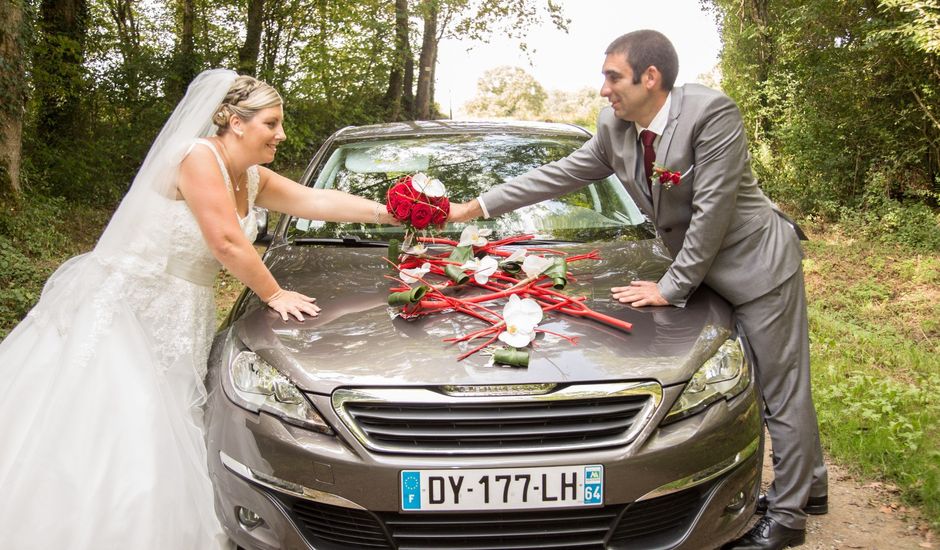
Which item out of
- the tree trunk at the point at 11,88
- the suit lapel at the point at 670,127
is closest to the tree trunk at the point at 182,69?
the tree trunk at the point at 11,88

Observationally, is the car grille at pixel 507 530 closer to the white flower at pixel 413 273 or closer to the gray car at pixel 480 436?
the gray car at pixel 480 436

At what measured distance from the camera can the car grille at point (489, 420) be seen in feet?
7.19

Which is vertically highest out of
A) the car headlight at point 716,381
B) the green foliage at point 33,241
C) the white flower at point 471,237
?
the white flower at point 471,237

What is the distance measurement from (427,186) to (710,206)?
108 centimetres

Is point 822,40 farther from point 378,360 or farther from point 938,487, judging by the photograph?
point 378,360

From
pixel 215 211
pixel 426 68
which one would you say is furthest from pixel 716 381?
pixel 426 68

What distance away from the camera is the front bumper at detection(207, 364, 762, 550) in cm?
218

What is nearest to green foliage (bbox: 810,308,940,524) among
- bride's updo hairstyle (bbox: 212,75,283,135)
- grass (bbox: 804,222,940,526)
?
grass (bbox: 804,222,940,526)

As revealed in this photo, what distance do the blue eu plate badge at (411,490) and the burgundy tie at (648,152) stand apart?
1389 millimetres

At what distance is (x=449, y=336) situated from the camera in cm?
244

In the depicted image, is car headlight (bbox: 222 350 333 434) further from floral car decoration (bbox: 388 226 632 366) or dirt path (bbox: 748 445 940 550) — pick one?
dirt path (bbox: 748 445 940 550)

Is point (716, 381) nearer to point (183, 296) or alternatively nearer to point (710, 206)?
point (710, 206)

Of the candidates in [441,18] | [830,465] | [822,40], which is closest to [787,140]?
[822,40]

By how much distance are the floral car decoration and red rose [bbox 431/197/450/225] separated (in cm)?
10
